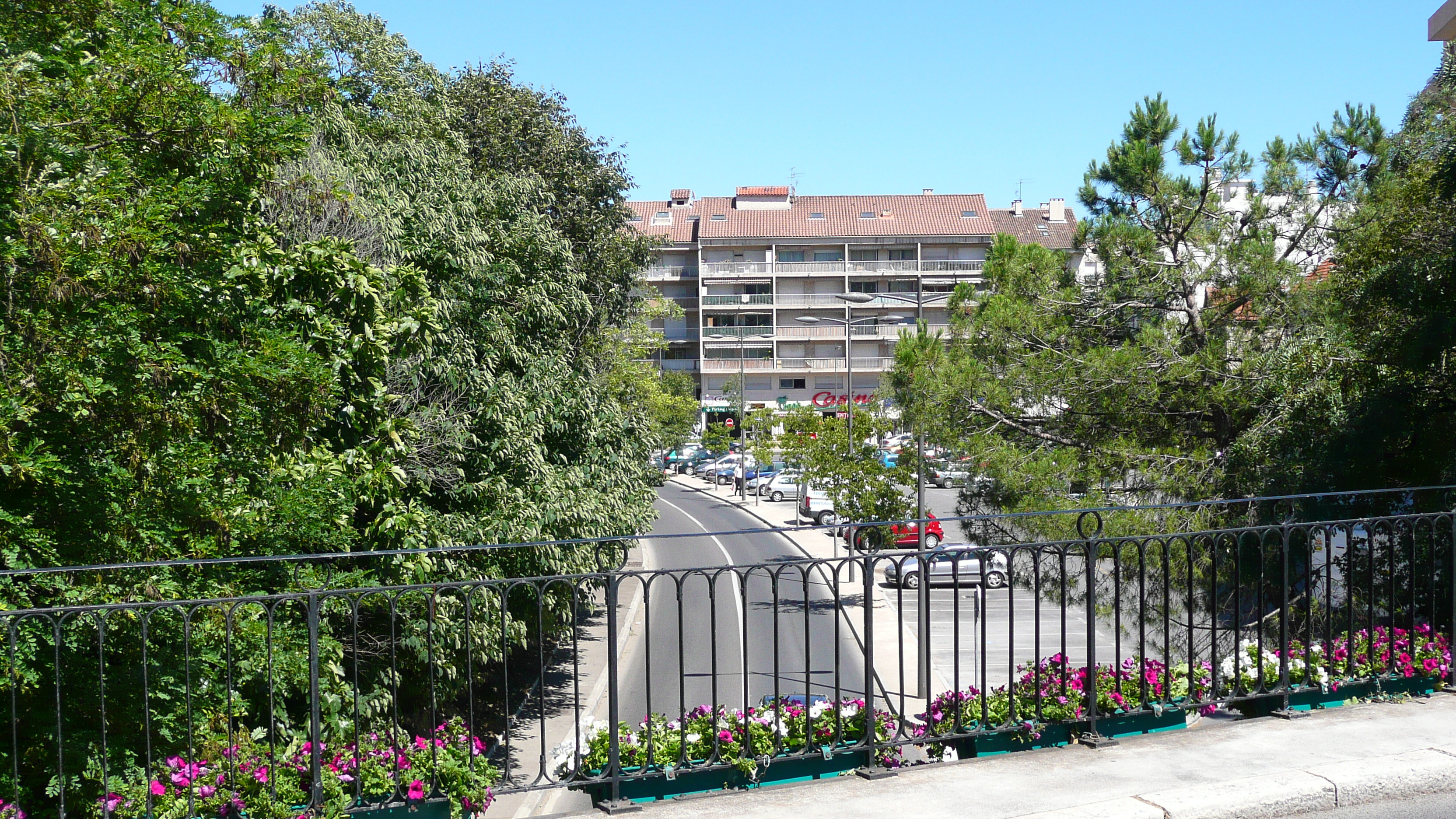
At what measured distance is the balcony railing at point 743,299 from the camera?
7312 cm

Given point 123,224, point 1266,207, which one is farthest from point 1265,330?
point 123,224

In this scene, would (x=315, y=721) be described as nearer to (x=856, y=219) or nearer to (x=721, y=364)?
(x=721, y=364)

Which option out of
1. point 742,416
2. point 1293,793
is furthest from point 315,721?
point 742,416

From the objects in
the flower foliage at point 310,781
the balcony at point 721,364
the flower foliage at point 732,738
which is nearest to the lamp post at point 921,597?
the flower foliage at point 732,738

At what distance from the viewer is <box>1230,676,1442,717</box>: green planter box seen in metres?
6.16

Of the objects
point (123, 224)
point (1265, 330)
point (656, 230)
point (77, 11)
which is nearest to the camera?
point (123, 224)

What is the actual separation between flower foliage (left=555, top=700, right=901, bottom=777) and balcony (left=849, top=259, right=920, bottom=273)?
68070 mm

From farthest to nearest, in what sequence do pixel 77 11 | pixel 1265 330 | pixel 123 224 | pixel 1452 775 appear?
pixel 1265 330 → pixel 77 11 → pixel 123 224 → pixel 1452 775

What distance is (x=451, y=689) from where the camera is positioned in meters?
13.2

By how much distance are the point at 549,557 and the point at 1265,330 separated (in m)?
9.81

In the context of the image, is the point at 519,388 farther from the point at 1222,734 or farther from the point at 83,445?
the point at 1222,734

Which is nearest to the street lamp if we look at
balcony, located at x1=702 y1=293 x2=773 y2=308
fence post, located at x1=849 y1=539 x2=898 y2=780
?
balcony, located at x1=702 y1=293 x2=773 y2=308

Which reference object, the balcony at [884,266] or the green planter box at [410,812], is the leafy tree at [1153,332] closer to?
the green planter box at [410,812]

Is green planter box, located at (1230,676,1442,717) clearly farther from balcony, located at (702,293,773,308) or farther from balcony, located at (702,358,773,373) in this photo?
balcony, located at (702,358,773,373)
